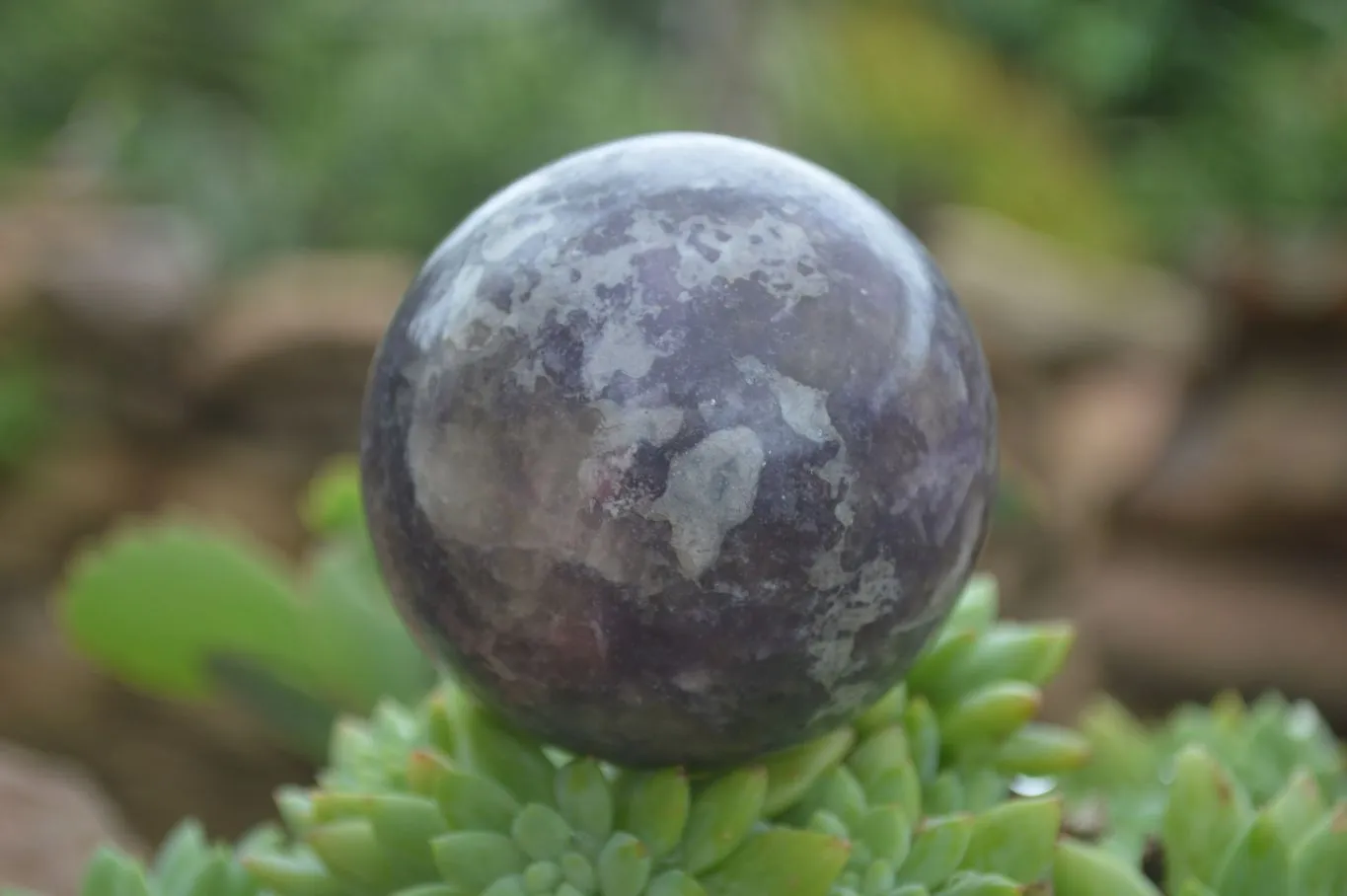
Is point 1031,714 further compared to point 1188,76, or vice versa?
point 1188,76

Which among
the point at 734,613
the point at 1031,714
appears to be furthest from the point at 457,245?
the point at 1031,714

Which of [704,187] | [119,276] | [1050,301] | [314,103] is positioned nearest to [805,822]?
[704,187]

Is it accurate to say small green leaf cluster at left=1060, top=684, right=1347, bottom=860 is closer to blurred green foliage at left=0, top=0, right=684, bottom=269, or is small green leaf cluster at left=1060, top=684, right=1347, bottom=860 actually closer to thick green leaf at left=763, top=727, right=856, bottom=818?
thick green leaf at left=763, top=727, right=856, bottom=818

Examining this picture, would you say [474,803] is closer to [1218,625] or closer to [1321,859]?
[1321,859]

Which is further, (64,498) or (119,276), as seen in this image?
(119,276)

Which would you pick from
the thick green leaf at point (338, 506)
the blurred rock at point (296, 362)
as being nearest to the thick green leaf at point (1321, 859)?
the thick green leaf at point (338, 506)

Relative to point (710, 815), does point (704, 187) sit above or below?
above

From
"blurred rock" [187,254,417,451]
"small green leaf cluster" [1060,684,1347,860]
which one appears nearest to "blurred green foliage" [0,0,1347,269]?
"blurred rock" [187,254,417,451]

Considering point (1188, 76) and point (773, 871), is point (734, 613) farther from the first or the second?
point (1188, 76)
